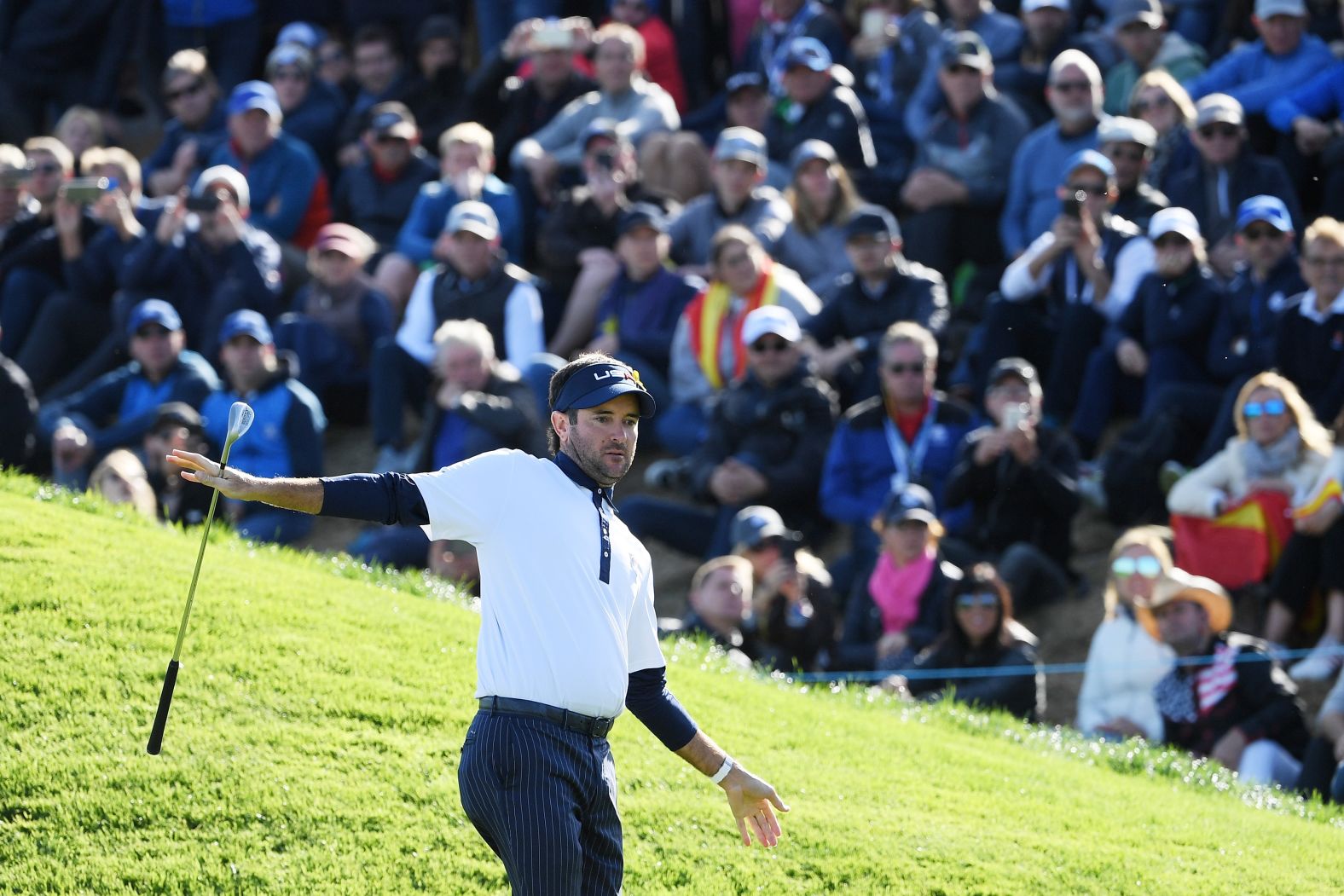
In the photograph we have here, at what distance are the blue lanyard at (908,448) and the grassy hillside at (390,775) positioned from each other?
3.16m

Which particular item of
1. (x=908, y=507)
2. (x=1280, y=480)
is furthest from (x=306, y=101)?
(x=1280, y=480)

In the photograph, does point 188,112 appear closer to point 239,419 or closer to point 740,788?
point 239,419

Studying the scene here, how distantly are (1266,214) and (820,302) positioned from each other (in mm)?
3921

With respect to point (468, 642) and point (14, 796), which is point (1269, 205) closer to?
point (468, 642)

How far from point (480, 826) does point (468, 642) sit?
13.3ft

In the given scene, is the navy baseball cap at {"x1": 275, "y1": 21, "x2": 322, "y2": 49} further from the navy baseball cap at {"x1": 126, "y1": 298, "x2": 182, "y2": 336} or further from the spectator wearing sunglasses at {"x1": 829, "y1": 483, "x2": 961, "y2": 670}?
the spectator wearing sunglasses at {"x1": 829, "y1": 483, "x2": 961, "y2": 670}

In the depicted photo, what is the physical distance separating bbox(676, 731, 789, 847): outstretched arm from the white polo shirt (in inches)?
16.8

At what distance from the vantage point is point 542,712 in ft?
21.3

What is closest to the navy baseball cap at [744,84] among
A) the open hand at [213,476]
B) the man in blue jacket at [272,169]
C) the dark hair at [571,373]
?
the man in blue jacket at [272,169]

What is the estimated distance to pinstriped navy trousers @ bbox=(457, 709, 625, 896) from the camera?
6.40m

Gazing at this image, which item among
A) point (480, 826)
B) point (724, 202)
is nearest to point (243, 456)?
point (724, 202)

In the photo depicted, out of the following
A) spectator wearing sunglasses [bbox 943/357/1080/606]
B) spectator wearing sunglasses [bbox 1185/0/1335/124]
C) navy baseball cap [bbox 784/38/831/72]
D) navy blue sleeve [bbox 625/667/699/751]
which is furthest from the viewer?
navy baseball cap [bbox 784/38/831/72]

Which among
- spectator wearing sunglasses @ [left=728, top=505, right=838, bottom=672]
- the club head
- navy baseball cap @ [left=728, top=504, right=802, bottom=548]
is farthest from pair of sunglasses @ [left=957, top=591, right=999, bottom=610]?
the club head

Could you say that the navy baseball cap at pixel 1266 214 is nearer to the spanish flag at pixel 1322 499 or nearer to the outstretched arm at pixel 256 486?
the spanish flag at pixel 1322 499
